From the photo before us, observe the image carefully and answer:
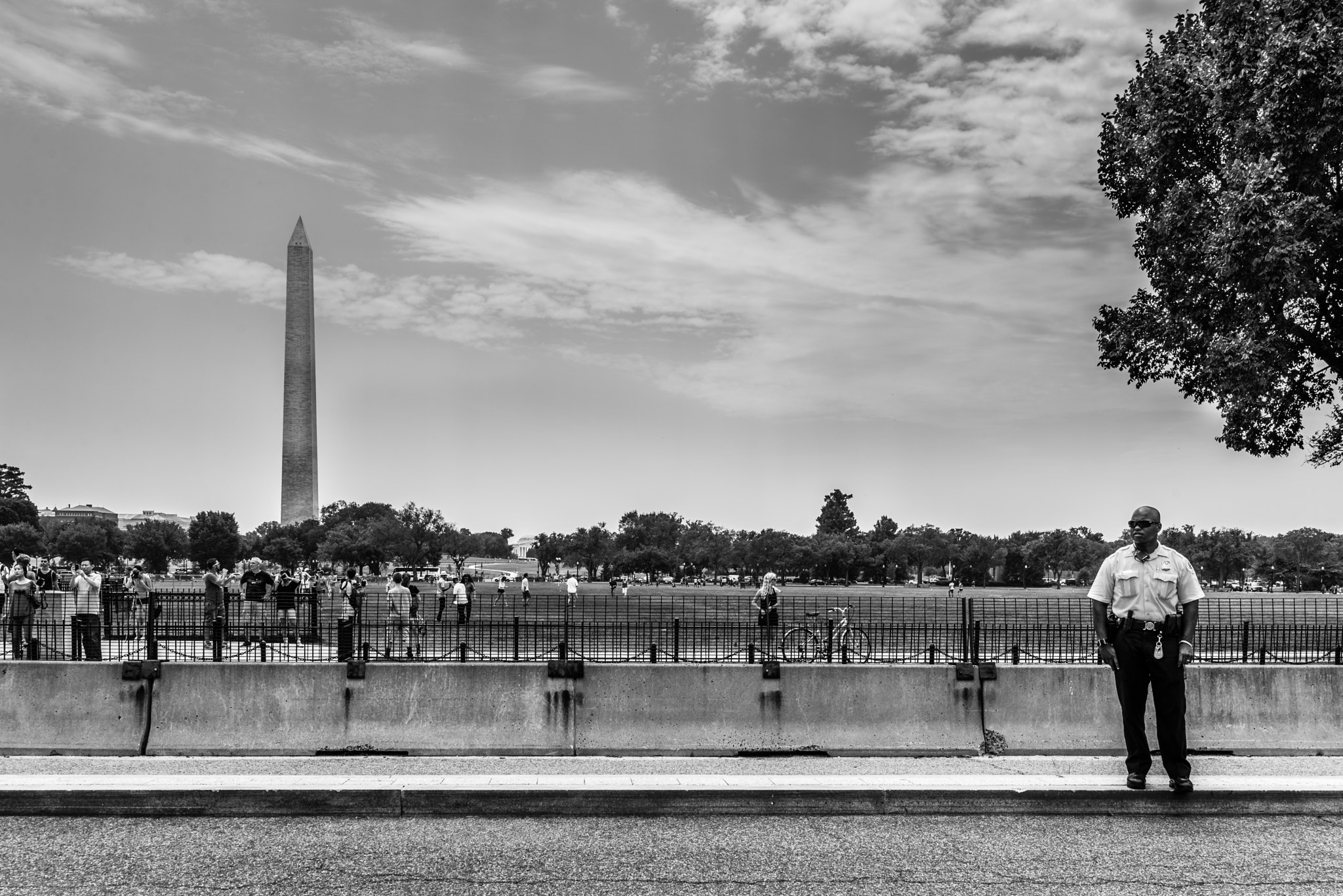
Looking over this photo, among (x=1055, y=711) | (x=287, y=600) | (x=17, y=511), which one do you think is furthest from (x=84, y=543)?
(x=1055, y=711)

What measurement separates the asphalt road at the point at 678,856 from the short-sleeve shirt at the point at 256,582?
14341 millimetres

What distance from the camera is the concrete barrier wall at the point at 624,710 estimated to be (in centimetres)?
1173

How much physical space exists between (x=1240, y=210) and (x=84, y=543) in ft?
568

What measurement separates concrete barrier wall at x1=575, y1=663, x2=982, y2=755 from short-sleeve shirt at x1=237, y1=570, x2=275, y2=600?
12.8 meters

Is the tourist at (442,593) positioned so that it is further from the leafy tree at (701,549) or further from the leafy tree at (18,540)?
the leafy tree at (701,549)

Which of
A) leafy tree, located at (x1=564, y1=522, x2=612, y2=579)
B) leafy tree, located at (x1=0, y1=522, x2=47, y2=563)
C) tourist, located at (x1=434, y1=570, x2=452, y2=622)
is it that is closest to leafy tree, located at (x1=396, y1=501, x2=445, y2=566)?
leafy tree, located at (x1=564, y1=522, x2=612, y2=579)

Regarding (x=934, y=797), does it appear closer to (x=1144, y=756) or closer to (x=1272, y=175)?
(x=1144, y=756)

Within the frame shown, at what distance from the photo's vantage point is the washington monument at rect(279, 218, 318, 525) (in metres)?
115

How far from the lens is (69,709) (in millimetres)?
11750

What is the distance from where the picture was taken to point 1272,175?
22344mm

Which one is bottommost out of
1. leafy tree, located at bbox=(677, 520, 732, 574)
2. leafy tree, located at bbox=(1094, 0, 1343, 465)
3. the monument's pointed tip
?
leafy tree, located at bbox=(677, 520, 732, 574)

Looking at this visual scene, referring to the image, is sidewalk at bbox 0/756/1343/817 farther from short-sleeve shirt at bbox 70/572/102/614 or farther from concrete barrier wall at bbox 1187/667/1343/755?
short-sleeve shirt at bbox 70/572/102/614

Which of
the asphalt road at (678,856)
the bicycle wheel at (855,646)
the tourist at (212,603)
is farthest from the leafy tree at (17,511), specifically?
the asphalt road at (678,856)

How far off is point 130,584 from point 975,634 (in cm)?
2820
